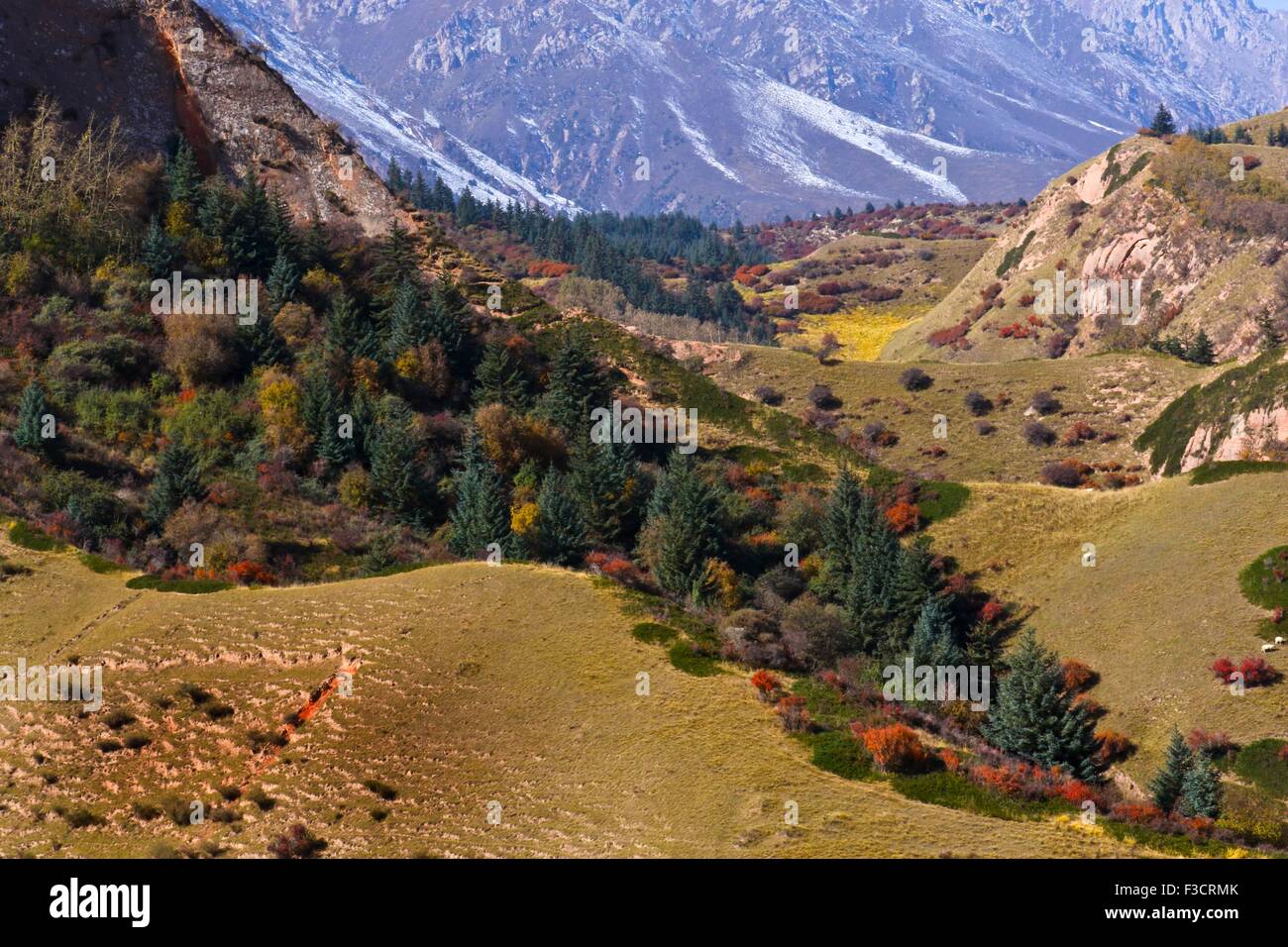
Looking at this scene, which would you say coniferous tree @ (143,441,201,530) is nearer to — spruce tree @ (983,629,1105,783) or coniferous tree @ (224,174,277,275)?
coniferous tree @ (224,174,277,275)

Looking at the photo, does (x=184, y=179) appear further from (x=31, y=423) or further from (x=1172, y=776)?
(x=1172, y=776)

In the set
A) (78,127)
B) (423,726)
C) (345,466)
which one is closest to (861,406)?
(345,466)

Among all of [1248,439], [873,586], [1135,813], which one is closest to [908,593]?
[873,586]

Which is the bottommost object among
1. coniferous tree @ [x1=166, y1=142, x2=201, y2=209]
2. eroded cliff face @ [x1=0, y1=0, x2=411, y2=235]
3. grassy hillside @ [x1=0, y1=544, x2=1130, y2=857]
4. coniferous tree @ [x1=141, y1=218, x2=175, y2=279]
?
grassy hillside @ [x1=0, y1=544, x2=1130, y2=857]

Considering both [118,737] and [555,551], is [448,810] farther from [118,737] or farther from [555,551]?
[555,551]

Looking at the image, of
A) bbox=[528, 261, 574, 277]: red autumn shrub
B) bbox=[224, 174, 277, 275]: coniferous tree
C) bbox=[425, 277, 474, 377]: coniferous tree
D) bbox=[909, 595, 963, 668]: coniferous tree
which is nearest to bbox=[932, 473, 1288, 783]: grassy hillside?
bbox=[909, 595, 963, 668]: coniferous tree

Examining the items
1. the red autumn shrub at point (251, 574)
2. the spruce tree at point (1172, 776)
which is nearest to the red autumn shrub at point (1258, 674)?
the spruce tree at point (1172, 776)
